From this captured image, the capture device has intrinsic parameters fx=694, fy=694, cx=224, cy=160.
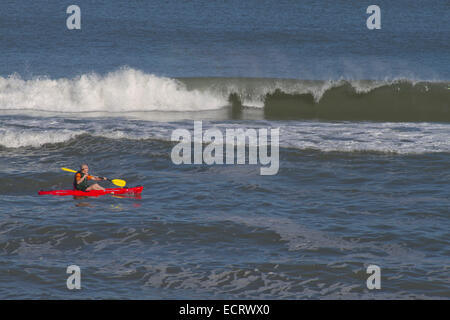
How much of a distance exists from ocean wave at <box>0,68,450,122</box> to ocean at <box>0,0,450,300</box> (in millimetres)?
105

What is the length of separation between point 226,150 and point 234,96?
462 inches

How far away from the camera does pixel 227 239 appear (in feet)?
52.9

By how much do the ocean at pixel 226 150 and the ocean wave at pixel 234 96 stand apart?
0.10 meters

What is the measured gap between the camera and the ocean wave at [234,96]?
111ft

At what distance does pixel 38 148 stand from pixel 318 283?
1411 centimetres

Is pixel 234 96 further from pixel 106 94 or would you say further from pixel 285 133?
pixel 285 133

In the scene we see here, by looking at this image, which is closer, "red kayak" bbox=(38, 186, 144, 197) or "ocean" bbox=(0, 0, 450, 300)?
"ocean" bbox=(0, 0, 450, 300)

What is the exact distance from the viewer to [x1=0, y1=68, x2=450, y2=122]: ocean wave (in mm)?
33766

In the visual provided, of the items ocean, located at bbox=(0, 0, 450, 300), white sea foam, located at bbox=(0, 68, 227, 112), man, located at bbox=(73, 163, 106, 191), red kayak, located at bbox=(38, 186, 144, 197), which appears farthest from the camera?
white sea foam, located at bbox=(0, 68, 227, 112)

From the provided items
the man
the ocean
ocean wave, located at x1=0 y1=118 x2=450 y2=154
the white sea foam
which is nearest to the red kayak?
the man

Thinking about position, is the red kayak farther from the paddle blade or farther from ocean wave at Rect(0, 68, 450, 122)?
ocean wave at Rect(0, 68, 450, 122)
